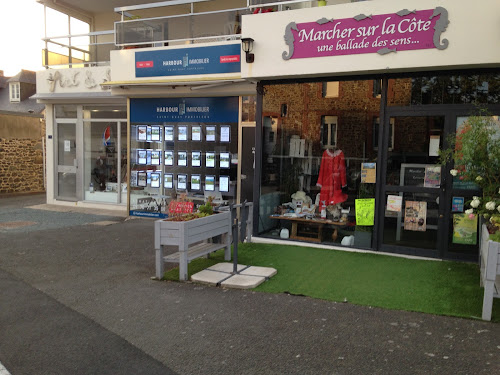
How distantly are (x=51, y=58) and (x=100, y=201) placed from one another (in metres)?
4.46

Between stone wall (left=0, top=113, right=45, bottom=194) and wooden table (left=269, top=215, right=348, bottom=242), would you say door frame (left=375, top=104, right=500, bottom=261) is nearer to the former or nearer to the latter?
wooden table (left=269, top=215, right=348, bottom=242)

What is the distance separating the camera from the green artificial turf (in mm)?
5164

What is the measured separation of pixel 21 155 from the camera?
58.6 feet

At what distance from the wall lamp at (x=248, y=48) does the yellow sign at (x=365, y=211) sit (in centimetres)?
311

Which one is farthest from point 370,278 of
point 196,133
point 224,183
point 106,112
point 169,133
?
point 106,112

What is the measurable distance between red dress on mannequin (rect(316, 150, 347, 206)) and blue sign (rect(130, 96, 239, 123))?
2.86 meters

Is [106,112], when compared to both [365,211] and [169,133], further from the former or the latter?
[365,211]

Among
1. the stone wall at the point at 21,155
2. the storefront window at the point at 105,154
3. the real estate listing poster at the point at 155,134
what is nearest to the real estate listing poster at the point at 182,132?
the real estate listing poster at the point at 155,134

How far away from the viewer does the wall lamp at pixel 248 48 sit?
7590 mm

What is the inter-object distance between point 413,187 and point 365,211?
2.91 ft

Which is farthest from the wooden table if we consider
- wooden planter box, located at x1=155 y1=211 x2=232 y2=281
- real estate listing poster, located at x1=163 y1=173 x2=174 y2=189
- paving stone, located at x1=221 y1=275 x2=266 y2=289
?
real estate listing poster, located at x1=163 y1=173 x2=174 y2=189

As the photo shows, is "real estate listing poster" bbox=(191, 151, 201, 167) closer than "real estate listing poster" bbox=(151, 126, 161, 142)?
Yes

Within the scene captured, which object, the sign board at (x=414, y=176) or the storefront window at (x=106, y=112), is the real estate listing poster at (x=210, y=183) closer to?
the storefront window at (x=106, y=112)

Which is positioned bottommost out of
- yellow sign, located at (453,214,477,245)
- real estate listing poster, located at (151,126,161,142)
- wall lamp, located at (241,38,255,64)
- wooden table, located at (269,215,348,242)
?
wooden table, located at (269,215,348,242)
